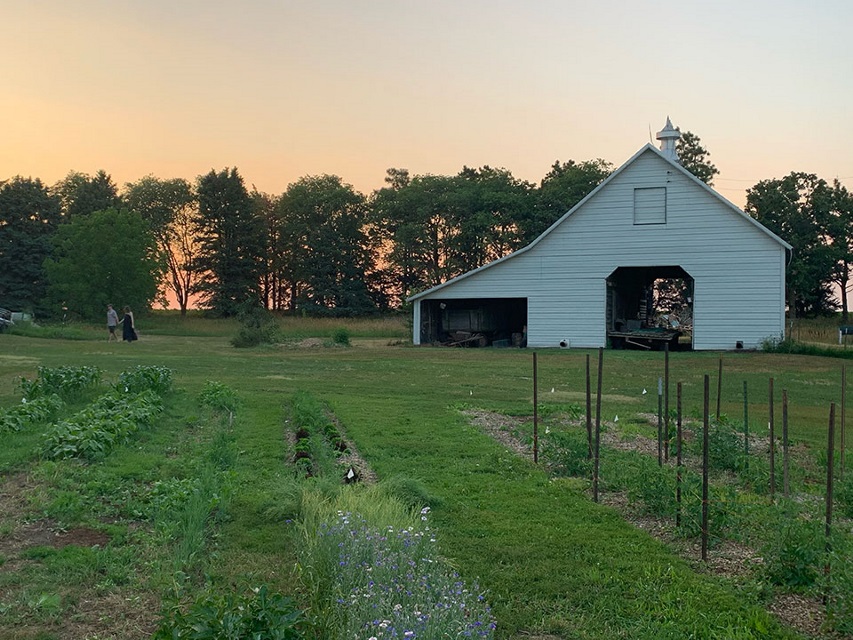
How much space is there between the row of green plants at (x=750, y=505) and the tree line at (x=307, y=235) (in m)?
41.9

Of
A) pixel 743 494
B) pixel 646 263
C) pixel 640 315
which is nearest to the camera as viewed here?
pixel 743 494

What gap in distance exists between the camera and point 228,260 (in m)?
66.0

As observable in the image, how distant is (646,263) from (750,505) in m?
25.2

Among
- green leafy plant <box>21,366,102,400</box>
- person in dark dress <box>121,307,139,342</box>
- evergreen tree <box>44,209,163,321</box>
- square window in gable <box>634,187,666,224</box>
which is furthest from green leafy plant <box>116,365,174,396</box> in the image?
evergreen tree <box>44,209,163,321</box>

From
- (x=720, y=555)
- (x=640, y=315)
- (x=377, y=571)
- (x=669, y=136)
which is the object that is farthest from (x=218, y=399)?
(x=640, y=315)

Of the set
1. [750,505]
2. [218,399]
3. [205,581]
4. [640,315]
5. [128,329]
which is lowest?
[205,581]

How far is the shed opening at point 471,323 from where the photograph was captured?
35.2 metres

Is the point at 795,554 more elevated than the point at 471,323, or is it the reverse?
the point at 471,323

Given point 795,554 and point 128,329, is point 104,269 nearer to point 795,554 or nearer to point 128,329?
point 128,329

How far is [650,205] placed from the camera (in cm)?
3022

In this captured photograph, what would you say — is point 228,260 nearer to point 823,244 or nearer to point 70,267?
point 70,267

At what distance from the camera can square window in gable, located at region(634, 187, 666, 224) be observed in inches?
1185

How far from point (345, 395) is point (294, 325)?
3263cm

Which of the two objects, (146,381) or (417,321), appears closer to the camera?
(146,381)
